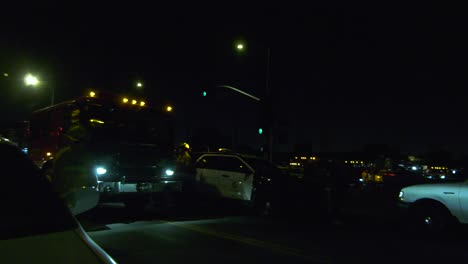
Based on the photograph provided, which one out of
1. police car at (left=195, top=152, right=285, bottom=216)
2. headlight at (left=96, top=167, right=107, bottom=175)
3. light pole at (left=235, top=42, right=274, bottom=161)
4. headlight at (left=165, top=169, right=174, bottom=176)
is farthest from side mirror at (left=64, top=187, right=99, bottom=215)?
light pole at (left=235, top=42, right=274, bottom=161)

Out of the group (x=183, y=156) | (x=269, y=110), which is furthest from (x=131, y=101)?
(x=269, y=110)

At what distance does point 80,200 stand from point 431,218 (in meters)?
9.58

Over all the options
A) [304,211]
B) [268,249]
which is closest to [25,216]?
[268,249]

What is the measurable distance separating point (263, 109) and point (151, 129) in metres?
11.2

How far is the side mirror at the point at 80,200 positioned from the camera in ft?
12.3

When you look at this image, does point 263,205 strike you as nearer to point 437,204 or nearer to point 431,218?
point 431,218

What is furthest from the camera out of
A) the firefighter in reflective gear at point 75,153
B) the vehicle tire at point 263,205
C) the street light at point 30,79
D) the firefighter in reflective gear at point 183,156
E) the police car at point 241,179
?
the street light at point 30,79

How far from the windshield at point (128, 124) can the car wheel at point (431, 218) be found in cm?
629

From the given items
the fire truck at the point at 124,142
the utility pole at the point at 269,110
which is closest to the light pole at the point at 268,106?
the utility pole at the point at 269,110

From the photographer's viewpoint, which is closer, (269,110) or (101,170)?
(101,170)

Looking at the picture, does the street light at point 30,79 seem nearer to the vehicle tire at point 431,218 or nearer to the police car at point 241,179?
the police car at point 241,179

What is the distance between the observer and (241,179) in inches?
561

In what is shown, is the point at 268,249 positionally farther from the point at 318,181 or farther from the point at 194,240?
the point at 318,181

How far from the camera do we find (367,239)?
10.2m
